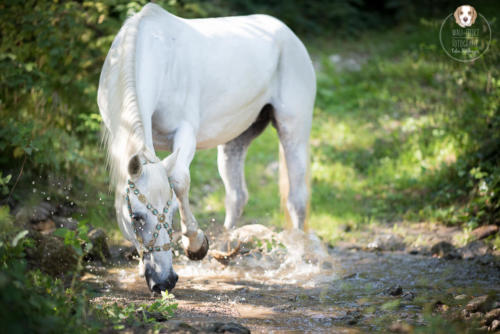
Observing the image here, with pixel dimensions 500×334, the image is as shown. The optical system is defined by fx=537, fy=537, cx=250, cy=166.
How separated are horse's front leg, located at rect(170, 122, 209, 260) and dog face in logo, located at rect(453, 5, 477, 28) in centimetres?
408

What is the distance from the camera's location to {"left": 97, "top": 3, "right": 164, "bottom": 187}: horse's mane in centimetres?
294

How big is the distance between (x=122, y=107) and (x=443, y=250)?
3110 mm

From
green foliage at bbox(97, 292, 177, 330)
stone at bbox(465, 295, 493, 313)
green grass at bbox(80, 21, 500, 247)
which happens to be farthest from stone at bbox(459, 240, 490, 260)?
green foliage at bbox(97, 292, 177, 330)

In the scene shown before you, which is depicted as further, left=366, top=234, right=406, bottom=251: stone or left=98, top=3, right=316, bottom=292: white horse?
left=366, top=234, right=406, bottom=251: stone

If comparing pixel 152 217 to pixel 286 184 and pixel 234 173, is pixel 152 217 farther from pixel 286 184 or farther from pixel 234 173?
pixel 286 184

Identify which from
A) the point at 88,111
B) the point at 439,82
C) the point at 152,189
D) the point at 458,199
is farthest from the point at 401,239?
the point at 439,82

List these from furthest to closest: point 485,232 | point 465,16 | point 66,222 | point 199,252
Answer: point 465,16 → point 66,222 → point 485,232 → point 199,252

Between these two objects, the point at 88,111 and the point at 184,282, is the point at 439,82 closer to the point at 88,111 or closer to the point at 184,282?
the point at 88,111

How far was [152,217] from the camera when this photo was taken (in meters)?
2.86

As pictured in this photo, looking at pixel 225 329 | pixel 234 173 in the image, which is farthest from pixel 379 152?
pixel 225 329

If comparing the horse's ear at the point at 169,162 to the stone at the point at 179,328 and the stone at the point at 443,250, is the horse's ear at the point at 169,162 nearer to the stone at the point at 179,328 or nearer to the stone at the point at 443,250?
the stone at the point at 179,328

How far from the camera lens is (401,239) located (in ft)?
16.8

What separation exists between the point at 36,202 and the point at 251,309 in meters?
2.44

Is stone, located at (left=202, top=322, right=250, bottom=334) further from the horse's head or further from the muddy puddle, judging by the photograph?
the horse's head
